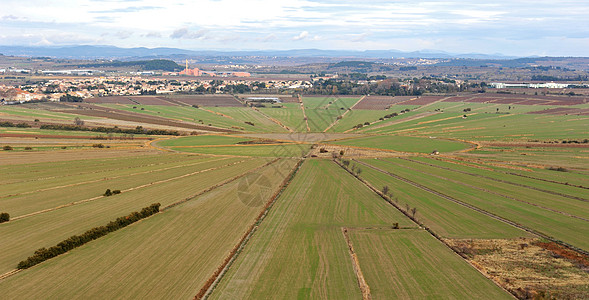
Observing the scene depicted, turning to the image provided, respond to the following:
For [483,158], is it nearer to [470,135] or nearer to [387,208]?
[470,135]

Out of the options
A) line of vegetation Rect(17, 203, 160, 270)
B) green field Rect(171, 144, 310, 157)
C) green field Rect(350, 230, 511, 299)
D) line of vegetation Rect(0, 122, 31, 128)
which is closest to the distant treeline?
line of vegetation Rect(0, 122, 31, 128)

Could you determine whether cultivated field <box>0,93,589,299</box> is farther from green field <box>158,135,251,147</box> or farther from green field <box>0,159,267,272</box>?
green field <box>158,135,251,147</box>

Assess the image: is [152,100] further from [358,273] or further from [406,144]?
[358,273]

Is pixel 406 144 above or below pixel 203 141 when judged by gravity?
above

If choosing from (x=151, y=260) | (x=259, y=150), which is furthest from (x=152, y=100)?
(x=151, y=260)

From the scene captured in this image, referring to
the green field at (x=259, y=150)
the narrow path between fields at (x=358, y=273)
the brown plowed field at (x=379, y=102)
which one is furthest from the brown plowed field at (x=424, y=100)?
the narrow path between fields at (x=358, y=273)

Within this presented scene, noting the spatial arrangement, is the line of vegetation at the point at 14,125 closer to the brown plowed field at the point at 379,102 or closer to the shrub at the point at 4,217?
the shrub at the point at 4,217
